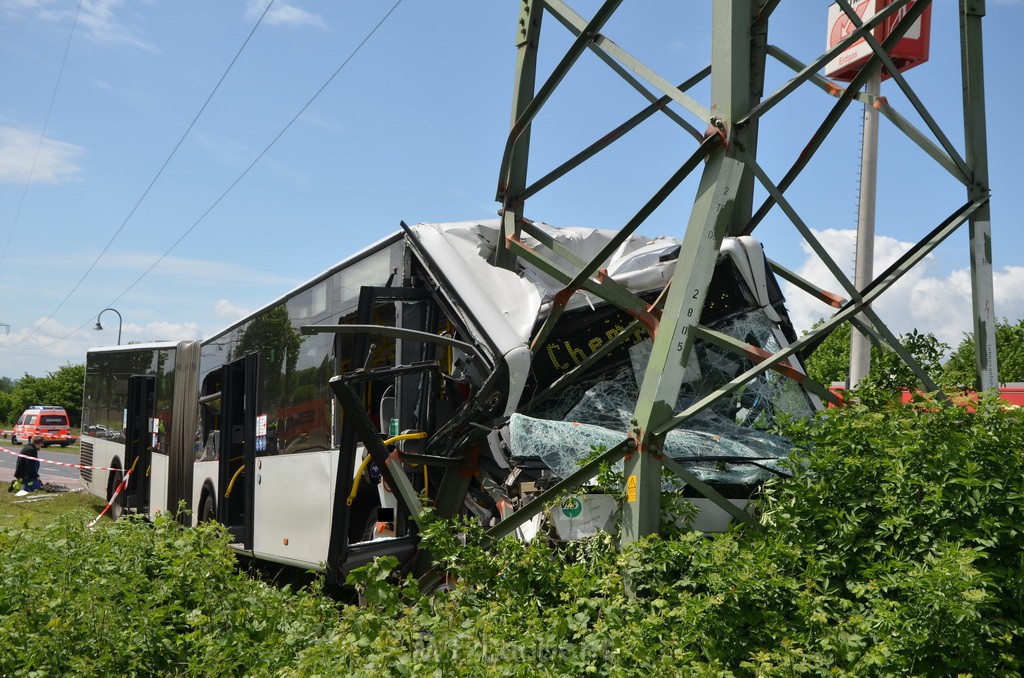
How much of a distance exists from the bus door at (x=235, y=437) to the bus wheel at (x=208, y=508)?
29 cm

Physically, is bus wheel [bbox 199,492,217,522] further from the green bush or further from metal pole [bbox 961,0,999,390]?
metal pole [bbox 961,0,999,390]

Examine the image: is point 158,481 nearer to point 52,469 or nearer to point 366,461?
point 366,461

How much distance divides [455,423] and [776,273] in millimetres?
3129

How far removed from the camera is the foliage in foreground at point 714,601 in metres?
4.29

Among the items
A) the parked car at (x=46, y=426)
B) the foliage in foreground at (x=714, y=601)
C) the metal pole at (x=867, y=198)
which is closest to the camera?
the foliage in foreground at (x=714, y=601)

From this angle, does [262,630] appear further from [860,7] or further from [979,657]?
[860,7]

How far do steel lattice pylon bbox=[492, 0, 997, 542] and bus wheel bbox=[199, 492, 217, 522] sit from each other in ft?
22.8

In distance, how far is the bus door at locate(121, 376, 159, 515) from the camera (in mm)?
17047

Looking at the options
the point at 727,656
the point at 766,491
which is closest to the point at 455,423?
the point at 766,491

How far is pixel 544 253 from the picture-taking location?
809cm

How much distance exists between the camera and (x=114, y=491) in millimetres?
18953

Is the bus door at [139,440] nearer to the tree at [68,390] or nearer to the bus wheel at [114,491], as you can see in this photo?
the bus wheel at [114,491]

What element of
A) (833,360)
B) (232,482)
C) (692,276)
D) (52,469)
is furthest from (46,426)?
(692,276)

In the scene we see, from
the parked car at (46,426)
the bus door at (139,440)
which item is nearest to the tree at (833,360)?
the bus door at (139,440)
